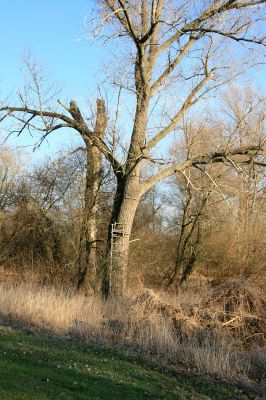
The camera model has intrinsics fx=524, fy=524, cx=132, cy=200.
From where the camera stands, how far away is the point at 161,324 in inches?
509

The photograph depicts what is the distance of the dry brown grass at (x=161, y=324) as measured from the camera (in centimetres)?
1070

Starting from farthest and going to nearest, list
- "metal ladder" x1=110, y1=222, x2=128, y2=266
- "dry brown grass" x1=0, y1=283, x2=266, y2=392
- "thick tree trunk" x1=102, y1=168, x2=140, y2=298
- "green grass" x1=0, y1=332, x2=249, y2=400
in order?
"metal ladder" x1=110, y1=222, x2=128, y2=266 → "thick tree trunk" x1=102, y1=168, x2=140, y2=298 → "dry brown grass" x1=0, y1=283, x2=266, y2=392 → "green grass" x1=0, y1=332, x2=249, y2=400

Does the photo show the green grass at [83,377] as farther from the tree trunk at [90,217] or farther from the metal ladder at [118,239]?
the tree trunk at [90,217]

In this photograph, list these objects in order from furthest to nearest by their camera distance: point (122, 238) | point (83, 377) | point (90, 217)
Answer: point (90, 217), point (122, 238), point (83, 377)

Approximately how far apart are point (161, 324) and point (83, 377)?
5.29 meters

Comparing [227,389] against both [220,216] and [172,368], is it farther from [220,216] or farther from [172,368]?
[220,216]

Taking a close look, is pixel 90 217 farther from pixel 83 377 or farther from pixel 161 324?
pixel 83 377

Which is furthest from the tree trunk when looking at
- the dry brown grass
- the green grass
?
the green grass

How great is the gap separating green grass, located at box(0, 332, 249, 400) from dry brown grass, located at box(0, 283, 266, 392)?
124 centimetres

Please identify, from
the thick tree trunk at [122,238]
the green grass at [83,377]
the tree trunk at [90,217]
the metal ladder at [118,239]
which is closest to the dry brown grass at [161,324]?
the green grass at [83,377]

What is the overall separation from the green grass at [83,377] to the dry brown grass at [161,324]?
124 centimetres

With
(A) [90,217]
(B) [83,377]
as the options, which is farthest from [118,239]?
(B) [83,377]

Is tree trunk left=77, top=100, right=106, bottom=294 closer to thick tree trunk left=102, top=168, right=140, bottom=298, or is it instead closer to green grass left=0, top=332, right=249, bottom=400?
thick tree trunk left=102, top=168, right=140, bottom=298

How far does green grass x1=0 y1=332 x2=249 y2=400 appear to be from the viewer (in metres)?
6.86
